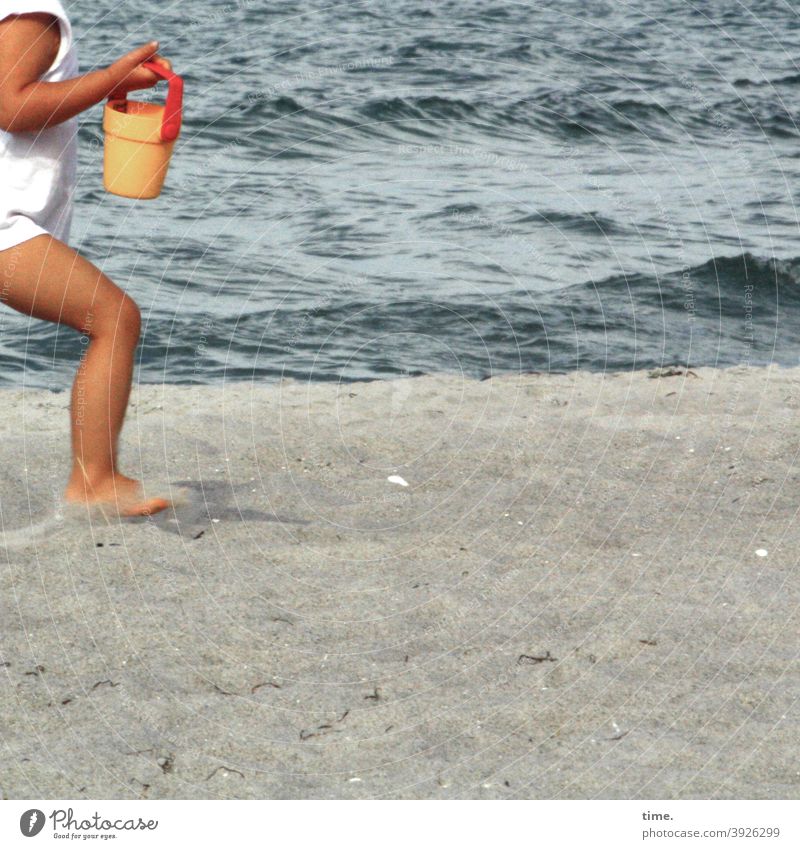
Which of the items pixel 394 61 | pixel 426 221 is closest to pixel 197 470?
pixel 426 221

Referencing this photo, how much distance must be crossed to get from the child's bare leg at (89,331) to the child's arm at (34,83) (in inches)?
16.7

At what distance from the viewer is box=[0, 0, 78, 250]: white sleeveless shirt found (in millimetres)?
4160

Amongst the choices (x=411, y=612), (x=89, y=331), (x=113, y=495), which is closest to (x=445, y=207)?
(x=113, y=495)

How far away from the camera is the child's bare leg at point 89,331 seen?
168 inches

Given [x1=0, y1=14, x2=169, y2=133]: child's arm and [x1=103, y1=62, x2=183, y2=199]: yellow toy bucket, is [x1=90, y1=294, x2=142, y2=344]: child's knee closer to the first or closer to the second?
[x1=103, y1=62, x2=183, y2=199]: yellow toy bucket

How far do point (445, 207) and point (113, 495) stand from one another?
783 centimetres

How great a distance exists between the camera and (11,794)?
307cm

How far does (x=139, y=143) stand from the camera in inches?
171

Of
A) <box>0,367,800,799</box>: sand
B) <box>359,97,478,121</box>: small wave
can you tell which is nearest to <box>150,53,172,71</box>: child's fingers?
<box>0,367,800,799</box>: sand

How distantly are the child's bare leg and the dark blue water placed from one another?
131 inches

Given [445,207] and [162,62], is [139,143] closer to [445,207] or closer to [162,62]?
[162,62]
